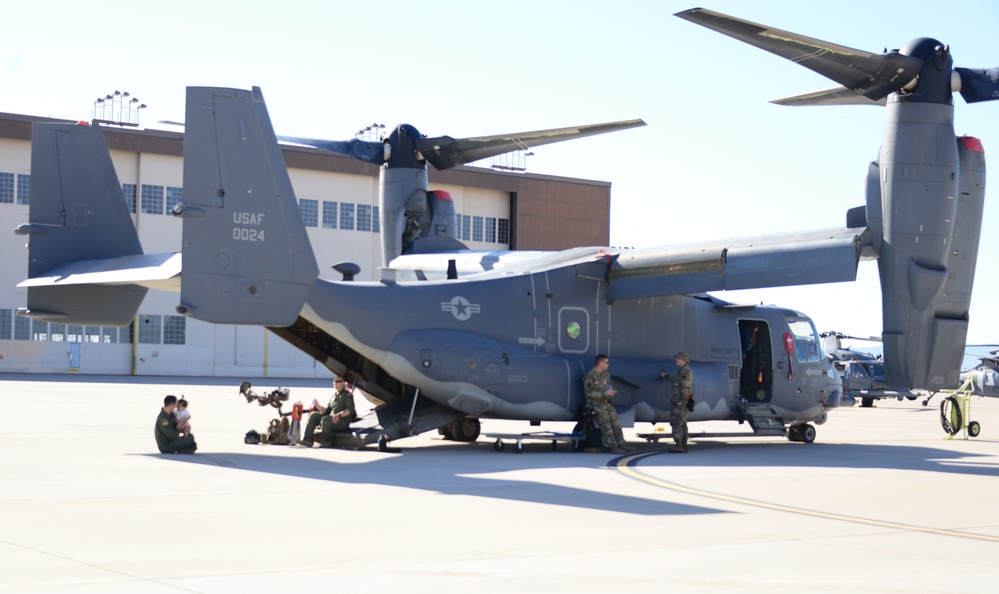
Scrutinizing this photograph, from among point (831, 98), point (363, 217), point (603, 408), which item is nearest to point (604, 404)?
point (603, 408)

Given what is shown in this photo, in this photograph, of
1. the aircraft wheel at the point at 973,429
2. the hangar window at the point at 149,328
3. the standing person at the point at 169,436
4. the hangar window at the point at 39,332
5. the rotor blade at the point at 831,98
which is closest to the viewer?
the standing person at the point at 169,436

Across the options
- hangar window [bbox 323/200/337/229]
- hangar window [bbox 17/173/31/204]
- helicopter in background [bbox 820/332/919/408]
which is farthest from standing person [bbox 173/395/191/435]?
hangar window [bbox 323/200/337/229]

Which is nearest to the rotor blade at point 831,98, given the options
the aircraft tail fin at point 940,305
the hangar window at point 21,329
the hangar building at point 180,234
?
the aircraft tail fin at point 940,305

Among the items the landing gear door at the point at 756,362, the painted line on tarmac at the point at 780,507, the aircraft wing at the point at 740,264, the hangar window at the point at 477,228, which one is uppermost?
the hangar window at the point at 477,228

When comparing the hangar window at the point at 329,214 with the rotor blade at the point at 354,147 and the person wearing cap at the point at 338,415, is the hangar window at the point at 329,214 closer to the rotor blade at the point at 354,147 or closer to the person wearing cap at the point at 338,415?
the rotor blade at the point at 354,147

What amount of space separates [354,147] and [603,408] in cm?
930

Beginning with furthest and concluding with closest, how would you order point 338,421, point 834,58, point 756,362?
point 756,362 < point 338,421 < point 834,58

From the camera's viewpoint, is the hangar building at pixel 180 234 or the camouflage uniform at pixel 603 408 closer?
the camouflage uniform at pixel 603 408

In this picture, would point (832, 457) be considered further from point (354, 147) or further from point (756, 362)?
point (354, 147)

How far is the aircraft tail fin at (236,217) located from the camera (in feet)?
48.8

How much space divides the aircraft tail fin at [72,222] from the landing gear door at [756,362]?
11978mm

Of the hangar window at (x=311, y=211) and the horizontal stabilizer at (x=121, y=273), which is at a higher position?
the hangar window at (x=311, y=211)

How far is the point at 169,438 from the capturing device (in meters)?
16.2

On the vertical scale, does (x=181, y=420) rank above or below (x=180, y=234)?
below
